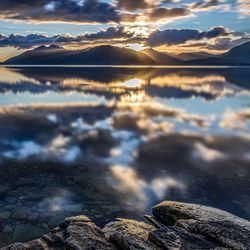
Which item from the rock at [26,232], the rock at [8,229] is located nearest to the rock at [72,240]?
the rock at [26,232]

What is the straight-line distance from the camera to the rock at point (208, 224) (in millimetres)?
10664

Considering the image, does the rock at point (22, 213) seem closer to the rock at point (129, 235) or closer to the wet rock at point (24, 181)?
the wet rock at point (24, 181)

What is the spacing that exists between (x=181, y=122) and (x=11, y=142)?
1917cm

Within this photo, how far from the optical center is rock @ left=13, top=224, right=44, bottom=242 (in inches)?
530

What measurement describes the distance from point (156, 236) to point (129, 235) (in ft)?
3.24

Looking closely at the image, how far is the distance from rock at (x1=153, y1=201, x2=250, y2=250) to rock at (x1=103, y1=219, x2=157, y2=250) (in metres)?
1.12

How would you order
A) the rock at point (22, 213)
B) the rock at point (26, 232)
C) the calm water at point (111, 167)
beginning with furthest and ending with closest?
the calm water at point (111, 167)
the rock at point (22, 213)
the rock at point (26, 232)

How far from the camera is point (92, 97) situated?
6250 cm

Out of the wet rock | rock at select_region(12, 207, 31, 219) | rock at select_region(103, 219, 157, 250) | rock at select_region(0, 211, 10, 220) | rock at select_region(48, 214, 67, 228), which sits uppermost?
rock at select_region(103, 219, 157, 250)

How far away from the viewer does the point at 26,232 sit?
13.9 metres

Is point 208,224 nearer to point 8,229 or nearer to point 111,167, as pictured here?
point 8,229

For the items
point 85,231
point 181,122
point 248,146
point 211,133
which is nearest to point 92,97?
point 181,122

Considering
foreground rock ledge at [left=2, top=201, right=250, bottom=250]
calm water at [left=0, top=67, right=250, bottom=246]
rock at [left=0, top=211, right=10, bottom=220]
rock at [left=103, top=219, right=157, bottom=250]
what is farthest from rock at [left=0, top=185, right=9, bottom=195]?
rock at [left=103, top=219, right=157, bottom=250]

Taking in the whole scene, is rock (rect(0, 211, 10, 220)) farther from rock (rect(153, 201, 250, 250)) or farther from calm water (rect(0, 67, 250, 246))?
rock (rect(153, 201, 250, 250))
